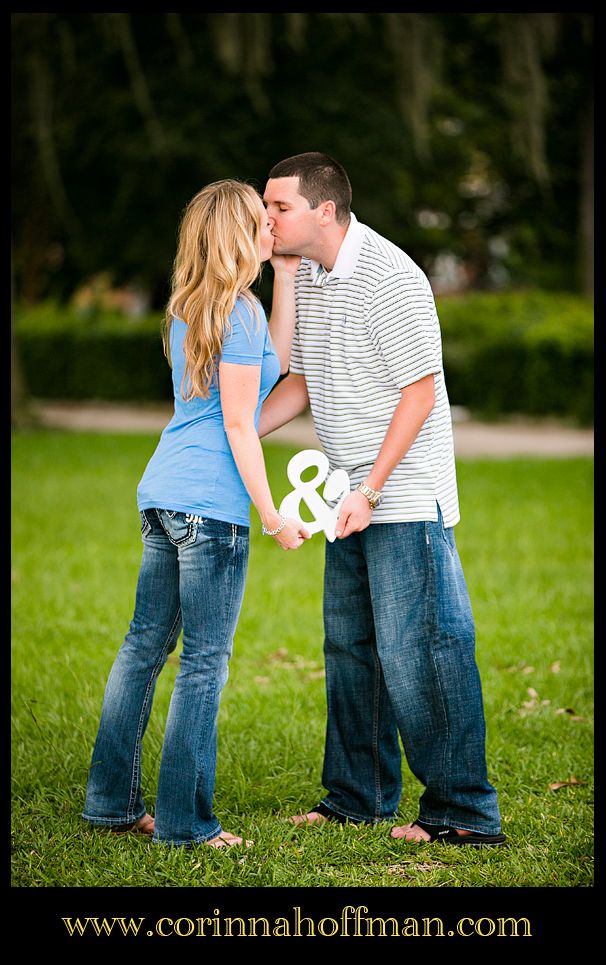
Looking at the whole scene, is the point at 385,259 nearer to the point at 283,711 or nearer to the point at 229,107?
the point at 283,711

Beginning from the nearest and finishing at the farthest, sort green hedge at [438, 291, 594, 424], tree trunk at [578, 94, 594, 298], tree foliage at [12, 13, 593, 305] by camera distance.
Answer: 1. tree foliage at [12, 13, 593, 305]
2. green hedge at [438, 291, 594, 424]
3. tree trunk at [578, 94, 594, 298]

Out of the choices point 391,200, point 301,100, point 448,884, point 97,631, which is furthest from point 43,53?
point 448,884

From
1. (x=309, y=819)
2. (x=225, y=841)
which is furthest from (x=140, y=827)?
(x=309, y=819)

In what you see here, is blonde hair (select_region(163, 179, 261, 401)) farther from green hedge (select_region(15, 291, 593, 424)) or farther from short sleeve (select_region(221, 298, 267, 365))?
green hedge (select_region(15, 291, 593, 424))

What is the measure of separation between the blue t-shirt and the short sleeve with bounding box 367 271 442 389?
290 millimetres

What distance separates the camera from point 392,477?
3188mm

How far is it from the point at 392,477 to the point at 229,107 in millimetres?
12287

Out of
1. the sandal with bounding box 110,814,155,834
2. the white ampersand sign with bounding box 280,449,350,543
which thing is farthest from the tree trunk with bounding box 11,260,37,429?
the white ampersand sign with bounding box 280,449,350,543

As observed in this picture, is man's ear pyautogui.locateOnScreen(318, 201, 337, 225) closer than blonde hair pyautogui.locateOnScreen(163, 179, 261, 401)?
No

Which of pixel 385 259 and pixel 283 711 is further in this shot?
pixel 283 711

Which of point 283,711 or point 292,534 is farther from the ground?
point 292,534

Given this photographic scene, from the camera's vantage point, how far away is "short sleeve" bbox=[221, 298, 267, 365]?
2930 millimetres

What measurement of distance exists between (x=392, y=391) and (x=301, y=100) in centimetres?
1266
